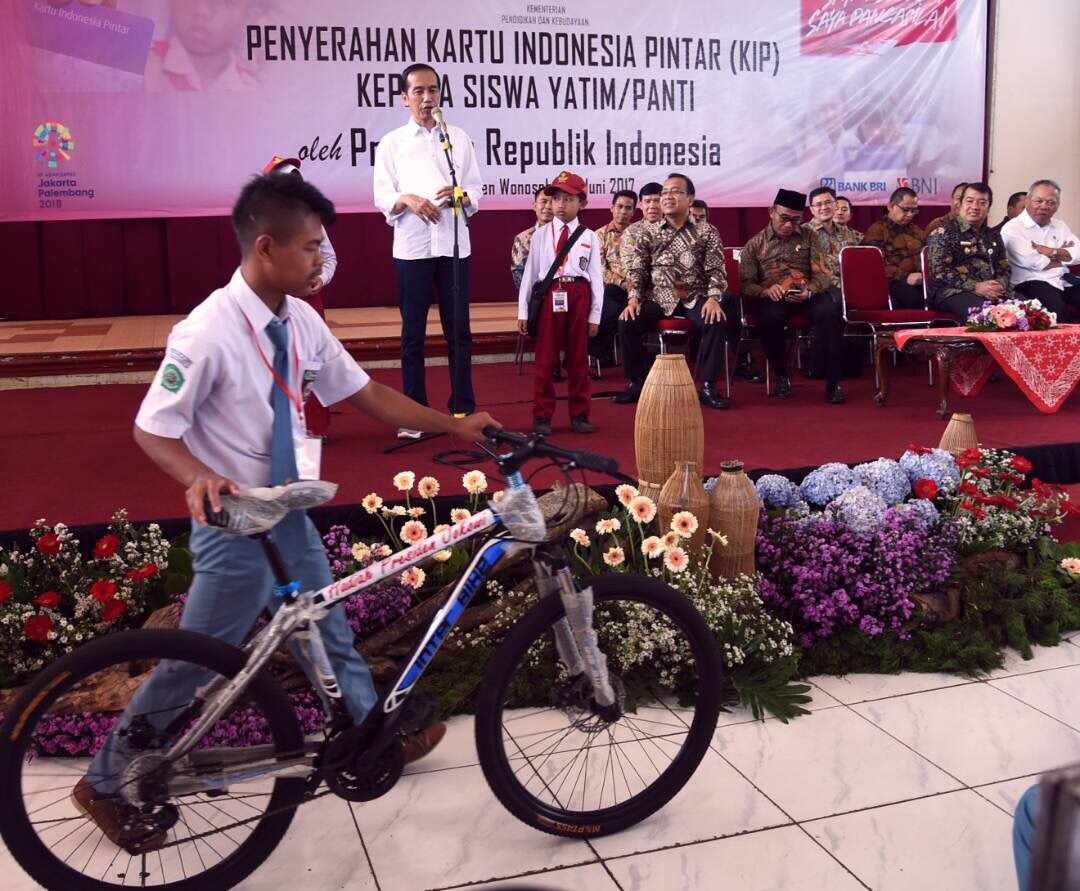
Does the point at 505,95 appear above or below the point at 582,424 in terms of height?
above

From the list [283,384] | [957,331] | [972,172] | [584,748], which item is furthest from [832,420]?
[972,172]

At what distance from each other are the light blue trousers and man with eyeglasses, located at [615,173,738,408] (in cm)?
420

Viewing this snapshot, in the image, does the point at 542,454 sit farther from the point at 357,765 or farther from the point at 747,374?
the point at 747,374

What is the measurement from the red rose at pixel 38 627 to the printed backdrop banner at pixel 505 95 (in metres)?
6.05

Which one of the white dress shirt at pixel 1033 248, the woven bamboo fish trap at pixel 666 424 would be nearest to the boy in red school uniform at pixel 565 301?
the woven bamboo fish trap at pixel 666 424

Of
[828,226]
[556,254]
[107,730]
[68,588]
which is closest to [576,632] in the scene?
[107,730]

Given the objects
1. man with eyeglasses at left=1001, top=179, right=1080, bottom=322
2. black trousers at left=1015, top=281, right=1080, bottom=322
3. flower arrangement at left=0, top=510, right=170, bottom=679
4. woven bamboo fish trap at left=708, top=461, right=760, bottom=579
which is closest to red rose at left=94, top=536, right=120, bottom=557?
flower arrangement at left=0, top=510, right=170, bottom=679

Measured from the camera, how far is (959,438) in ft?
14.2

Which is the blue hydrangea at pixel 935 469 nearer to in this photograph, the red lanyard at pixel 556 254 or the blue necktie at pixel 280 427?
the red lanyard at pixel 556 254

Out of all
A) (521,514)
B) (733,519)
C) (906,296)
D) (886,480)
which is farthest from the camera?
(906,296)

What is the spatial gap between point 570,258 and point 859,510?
232 cm

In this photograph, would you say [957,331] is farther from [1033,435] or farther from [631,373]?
[631,373]

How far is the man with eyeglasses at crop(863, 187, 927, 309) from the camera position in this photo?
7.85 meters

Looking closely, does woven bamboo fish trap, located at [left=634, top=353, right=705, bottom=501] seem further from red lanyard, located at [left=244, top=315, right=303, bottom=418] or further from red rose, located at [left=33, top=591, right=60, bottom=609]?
red rose, located at [left=33, top=591, right=60, bottom=609]
